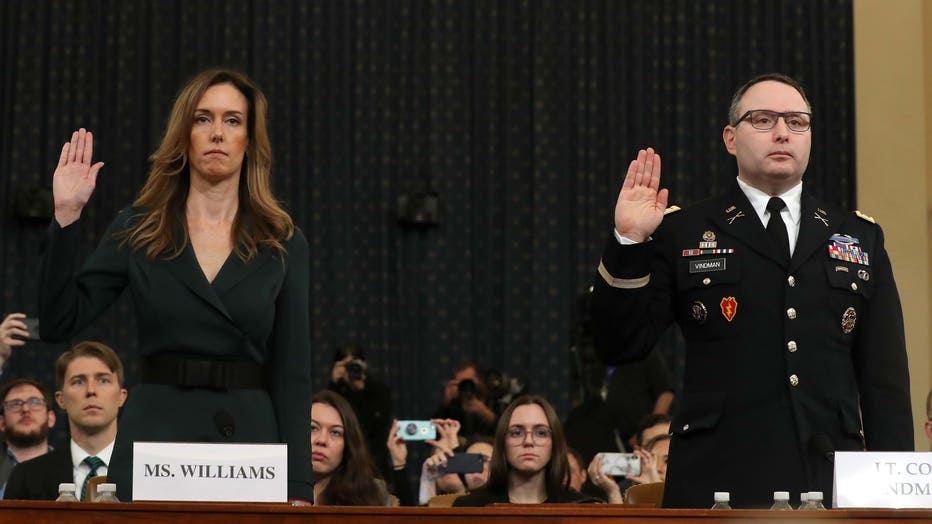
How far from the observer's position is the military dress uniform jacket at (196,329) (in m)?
2.69

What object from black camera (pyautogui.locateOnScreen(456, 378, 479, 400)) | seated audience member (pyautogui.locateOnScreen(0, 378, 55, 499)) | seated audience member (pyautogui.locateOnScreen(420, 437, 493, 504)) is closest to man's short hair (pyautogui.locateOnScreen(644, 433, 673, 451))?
seated audience member (pyautogui.locateOnScreen(420, 437, 493, 504))

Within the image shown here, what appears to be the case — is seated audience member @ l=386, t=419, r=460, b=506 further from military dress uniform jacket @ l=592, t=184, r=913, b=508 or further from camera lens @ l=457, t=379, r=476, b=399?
military dress uniform jacket @ l=592, t=184, r=913, b=508

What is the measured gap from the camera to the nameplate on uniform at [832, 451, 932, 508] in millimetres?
2246

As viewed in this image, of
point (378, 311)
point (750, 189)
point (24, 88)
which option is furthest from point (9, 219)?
point (750, 189)

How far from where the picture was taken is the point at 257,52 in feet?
32.9

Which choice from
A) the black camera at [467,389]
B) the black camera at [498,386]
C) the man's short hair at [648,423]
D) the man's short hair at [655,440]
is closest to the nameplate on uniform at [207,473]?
the man's short hair at [655,440]

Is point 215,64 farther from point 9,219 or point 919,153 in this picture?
point 919,153

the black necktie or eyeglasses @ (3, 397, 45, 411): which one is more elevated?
the black necktie

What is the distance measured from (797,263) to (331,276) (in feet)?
24.1

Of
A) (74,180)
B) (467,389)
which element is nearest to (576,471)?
(467,389)

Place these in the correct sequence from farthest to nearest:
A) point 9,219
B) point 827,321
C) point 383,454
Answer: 1. point 9,219
2. point 383,454
3. point 827,321

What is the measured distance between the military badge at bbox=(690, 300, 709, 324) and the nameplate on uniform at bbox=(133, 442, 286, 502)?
0.95 meters

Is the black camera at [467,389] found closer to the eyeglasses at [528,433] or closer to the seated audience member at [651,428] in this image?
the seated audience member at [651,428]

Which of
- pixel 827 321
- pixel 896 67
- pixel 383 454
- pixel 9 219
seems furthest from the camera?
pixel 896 67
